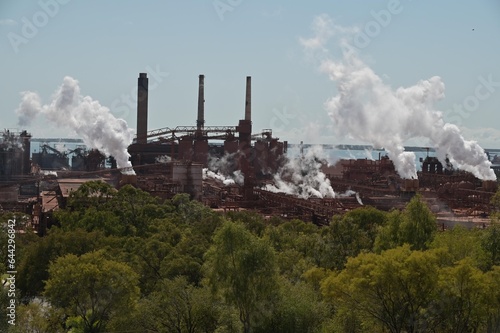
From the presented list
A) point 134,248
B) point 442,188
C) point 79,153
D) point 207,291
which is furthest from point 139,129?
point 207,291

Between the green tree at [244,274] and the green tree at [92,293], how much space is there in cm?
387

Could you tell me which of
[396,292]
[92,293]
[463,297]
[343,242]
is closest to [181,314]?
[92,293]

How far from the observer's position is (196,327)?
28.8 metres

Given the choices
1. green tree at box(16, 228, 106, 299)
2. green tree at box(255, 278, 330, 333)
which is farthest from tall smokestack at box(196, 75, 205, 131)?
green tree at box(255, 278, 330, 333)

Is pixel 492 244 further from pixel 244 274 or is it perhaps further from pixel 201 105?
pixel 201 105

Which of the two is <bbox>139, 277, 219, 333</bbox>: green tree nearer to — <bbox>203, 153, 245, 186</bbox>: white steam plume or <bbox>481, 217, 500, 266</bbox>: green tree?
<bbox>481, 217, 500, 266</bbox>: green tree

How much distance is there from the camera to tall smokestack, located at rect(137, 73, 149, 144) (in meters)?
115

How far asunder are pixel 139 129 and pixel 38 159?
→ 1569 cm

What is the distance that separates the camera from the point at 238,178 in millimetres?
106188

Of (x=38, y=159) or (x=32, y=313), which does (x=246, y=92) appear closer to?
(x=38, y=159)

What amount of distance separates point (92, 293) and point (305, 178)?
75.4 m

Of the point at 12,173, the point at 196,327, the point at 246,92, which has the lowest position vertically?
the point at 196,327

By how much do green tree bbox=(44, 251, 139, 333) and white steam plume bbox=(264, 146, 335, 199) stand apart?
54.8 meters

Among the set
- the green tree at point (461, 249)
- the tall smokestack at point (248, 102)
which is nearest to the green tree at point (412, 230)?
the green tree at point (461, 249)
